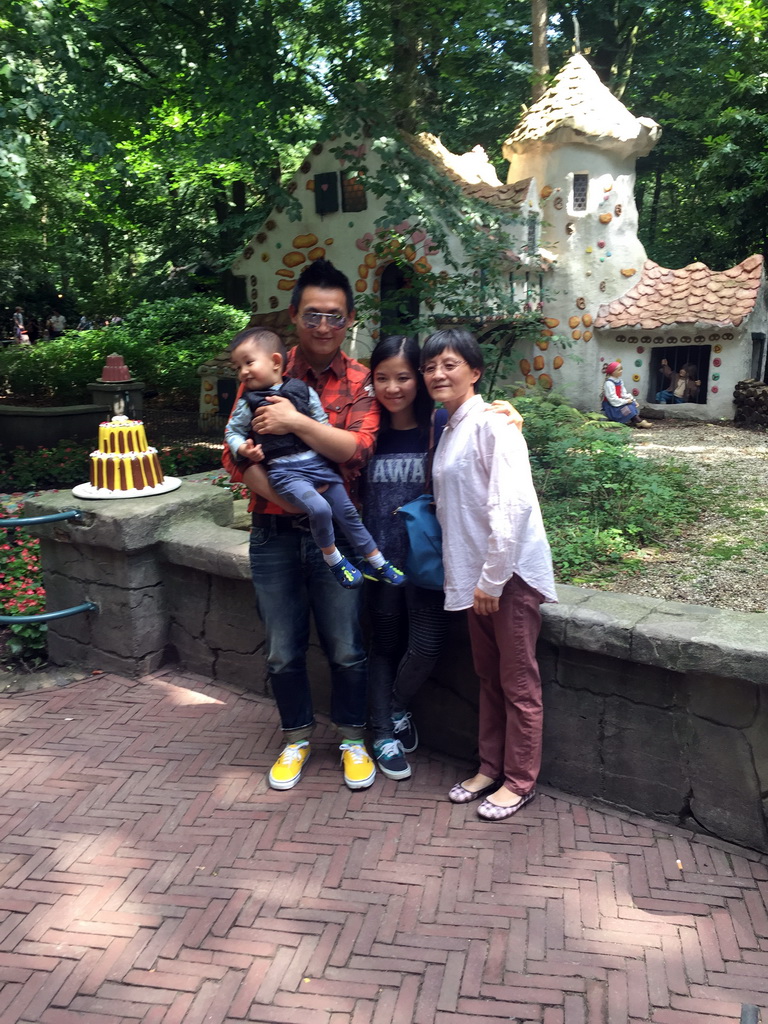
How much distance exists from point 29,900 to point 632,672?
2.13 m

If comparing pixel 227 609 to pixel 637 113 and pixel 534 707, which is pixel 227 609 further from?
pixel 637 113

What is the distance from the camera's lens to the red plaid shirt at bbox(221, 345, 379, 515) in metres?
2.96

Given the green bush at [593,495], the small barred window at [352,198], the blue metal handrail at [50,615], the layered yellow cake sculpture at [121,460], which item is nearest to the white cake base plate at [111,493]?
the layered yellow cake sculpture at [121,460]

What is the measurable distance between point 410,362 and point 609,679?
134 centimetres

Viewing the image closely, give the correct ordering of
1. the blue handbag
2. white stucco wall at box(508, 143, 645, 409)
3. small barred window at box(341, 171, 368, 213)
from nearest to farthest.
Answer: the blue handbag < small barred window at box(341, 171, 368, 213) < white stucco wall at box(508, 143, 645, 409)

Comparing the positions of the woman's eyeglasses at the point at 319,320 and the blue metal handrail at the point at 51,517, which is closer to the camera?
the woman's eyeglasses at the point at 319,320

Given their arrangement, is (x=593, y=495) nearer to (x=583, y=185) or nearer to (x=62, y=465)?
(x=62, y=465)

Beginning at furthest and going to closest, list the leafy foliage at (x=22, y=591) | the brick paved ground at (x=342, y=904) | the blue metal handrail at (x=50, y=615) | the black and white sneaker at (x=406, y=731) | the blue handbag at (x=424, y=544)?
the leafy foliage at (x=22, y=591), the blue metal handrail at (x=50, y=615), the black and white sneaker at (x=406, y=731), the blue handbag at (x=424, y=544), the brick paved ground at (x=342, y=904)

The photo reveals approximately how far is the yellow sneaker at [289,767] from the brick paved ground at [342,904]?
6 cm

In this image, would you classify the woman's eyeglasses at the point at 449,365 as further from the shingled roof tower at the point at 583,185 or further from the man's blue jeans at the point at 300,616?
the shingled roof tower at the point at 583,185

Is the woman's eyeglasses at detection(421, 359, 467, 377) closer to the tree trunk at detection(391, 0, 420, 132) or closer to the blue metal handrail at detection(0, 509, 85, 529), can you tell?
the blue metal handrail at detection(0, 509, 85, 529)

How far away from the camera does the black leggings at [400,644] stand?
120 inches

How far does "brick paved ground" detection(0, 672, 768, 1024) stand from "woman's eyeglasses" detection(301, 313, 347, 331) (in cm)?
176

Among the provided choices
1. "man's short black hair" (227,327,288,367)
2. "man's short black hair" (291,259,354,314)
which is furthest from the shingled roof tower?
"man's short black hair" (227,327,288,367)
